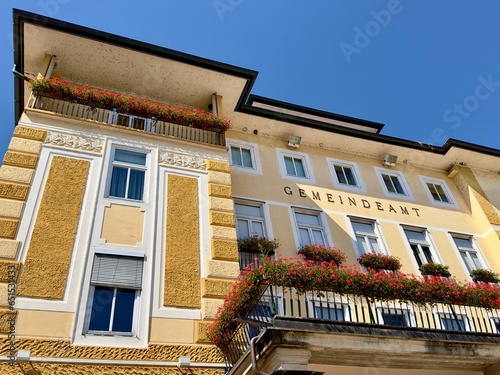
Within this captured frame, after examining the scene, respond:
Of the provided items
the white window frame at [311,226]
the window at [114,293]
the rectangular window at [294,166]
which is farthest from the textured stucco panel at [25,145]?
the rectangular window at [294,166]

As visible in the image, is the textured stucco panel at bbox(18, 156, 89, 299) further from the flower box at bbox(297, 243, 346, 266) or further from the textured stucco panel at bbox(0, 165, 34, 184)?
the flower box at bbox(297, 243, 346, 266)

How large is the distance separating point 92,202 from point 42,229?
1281mm

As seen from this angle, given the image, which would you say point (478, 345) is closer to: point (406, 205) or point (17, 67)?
point (406, 205)

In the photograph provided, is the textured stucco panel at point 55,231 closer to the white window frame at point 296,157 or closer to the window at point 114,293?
the window at point 114,293

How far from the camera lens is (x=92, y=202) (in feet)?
34.0

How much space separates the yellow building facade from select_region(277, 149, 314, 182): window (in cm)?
5

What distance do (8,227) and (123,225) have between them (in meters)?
2.34

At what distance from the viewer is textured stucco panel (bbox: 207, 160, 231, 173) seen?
12470mm

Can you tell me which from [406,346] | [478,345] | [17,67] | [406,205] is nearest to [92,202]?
[17,67]

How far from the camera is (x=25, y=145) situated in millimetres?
10766

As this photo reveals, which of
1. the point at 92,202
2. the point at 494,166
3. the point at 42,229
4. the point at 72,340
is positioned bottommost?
the point at 72,340

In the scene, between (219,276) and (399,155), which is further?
(399,155)

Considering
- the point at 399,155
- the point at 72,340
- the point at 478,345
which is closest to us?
the point at 72,340

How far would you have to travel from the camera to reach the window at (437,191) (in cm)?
1723
